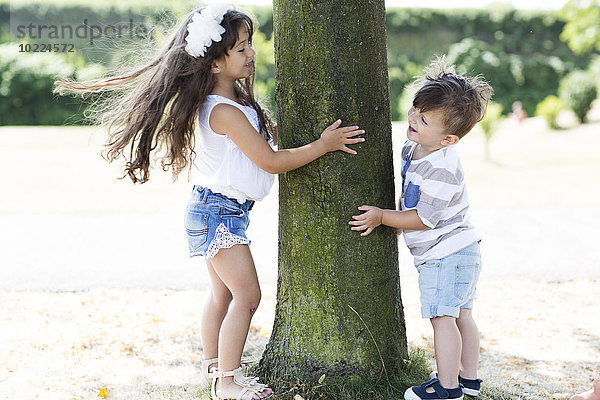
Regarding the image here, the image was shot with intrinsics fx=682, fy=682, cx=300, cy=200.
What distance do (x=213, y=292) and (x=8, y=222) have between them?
587cm

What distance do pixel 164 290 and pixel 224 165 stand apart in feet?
9.04

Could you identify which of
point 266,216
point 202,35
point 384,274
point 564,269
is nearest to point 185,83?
point 202,35

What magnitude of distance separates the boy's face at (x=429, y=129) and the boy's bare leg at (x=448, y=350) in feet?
2.32

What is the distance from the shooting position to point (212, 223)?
9.36 ft

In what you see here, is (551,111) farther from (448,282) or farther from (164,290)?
(448,282)

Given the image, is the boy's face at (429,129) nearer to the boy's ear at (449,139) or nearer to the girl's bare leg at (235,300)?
the boy's ear at (449,139)

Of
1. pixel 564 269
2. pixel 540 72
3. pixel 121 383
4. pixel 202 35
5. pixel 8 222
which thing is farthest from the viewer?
pixel 540 72

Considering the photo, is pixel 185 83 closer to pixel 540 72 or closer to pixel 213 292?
pixel 213 292

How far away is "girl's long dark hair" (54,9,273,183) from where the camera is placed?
278 centimetres

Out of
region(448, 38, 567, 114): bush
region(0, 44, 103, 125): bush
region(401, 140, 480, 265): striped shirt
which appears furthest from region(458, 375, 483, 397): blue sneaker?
region(448, 38, 567, 114): bush

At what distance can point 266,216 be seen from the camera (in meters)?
8.34

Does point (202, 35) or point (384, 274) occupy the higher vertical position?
point (202, 35)

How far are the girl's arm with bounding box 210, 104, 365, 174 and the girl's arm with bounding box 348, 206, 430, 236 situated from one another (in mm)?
267

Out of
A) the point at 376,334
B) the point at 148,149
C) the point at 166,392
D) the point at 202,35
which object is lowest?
the point at 166,392
